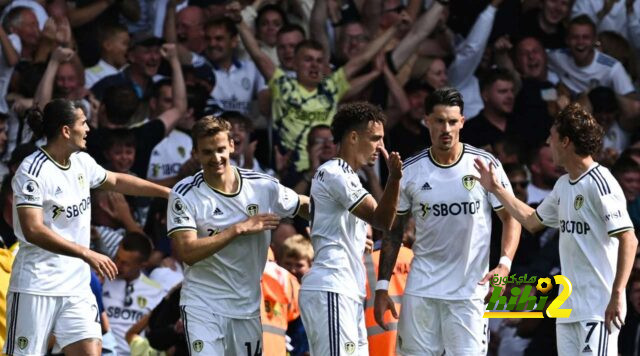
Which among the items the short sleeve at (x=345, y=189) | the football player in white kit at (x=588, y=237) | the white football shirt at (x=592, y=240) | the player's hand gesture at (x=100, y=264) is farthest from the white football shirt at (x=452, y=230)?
the player's hand gesture at (x=100, y=264)

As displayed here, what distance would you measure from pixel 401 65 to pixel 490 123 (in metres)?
1.18

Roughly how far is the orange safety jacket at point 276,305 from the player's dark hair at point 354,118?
148 centimetres

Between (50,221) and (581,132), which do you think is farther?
(50,221)

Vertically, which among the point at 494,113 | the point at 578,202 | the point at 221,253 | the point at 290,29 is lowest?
the point at 221,253

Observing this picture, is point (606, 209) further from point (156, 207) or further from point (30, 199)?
point (156, 207)

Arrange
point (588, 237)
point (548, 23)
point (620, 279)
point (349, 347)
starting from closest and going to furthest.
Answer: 1. point (620, 279)
2. point (588, 237)
3. point (349, 347)
4. point (548, 23)

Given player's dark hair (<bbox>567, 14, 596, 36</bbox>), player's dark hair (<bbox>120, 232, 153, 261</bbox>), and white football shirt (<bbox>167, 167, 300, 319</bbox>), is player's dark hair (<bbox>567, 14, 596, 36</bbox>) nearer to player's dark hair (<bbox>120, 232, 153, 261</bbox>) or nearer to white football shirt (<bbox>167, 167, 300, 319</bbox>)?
player's dark hair (<bbox>120, 232, 153, 261</bbox>)

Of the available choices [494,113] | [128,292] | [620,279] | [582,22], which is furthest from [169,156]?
[620,279]

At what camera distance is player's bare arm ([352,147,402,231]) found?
963 cm

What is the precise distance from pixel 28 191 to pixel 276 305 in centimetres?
218

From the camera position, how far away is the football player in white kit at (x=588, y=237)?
31.3 ft

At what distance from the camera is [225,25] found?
15445mm

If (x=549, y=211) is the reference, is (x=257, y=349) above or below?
below

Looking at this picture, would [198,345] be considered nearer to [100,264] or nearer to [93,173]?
[100,264]
